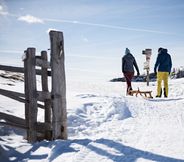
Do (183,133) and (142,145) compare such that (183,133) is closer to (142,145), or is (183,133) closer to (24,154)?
(142,145)

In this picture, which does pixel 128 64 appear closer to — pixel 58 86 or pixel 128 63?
pixel 128 63

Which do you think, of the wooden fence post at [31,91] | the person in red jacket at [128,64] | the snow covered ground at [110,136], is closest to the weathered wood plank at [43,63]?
the wooden fence post at [31,91]

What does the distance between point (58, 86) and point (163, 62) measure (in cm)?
829

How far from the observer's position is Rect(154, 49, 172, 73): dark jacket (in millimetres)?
14398

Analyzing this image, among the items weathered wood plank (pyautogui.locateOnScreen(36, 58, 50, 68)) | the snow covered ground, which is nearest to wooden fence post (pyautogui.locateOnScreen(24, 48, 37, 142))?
weathered wood plank (pyautogui.locateOnScreen(36, 58, 50, 68))

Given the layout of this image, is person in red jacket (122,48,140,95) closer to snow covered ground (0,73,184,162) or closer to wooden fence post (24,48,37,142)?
snow covered ground (0,73,184,162)

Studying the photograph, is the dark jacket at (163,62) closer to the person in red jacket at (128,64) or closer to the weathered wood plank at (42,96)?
the person in red jacket at (128,64)

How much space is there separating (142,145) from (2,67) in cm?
373

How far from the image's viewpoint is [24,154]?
6.50 metres

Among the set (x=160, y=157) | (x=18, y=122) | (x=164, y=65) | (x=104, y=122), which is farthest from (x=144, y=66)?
(x=160, y=157)

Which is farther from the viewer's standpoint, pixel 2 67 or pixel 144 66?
pixel 144 66

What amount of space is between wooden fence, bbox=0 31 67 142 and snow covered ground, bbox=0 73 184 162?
32cm

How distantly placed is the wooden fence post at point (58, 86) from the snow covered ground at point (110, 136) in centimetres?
34

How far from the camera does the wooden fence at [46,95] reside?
275 inches
